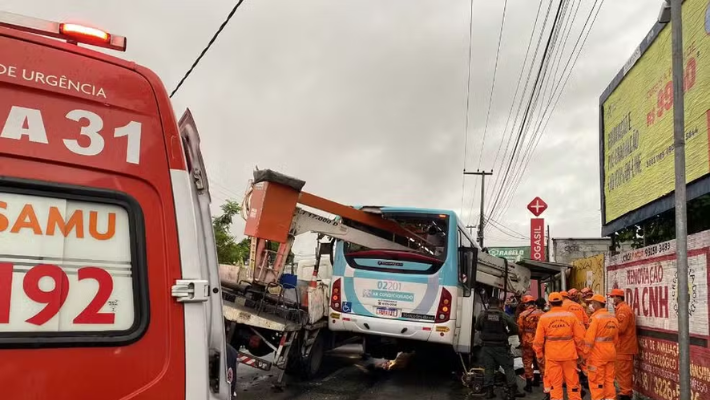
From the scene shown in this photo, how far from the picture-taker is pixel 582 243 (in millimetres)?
30734

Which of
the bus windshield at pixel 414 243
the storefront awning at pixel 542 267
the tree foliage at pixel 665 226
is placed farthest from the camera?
the storefront awning at pixel 542 267

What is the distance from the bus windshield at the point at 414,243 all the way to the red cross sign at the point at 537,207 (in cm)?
1064

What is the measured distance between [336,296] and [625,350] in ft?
15.1

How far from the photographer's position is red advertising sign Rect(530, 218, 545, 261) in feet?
70.9

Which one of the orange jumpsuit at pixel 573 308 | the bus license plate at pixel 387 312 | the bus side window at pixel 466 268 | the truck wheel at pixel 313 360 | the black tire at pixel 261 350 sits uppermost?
the bus side window at pixel 466 268

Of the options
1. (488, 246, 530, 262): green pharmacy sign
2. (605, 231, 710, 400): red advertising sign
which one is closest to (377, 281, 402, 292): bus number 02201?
(605, 231, 710, 400): red advertising sign

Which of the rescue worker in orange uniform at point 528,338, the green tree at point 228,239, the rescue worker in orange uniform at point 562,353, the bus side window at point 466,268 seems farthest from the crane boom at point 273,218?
the green tree at point 228,239

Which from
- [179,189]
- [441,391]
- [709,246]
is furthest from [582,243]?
[179,189]

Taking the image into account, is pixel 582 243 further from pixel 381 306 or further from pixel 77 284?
pixel 77 284

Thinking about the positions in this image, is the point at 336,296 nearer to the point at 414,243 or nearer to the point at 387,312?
the point at 387,312

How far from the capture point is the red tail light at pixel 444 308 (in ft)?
29.7

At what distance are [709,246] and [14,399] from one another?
6.38m

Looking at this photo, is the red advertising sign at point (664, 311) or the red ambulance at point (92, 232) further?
the red advertising sign at point (664, 311)

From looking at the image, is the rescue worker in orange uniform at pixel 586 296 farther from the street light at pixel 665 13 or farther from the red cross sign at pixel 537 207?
the red cross sign at pixel 537 207
